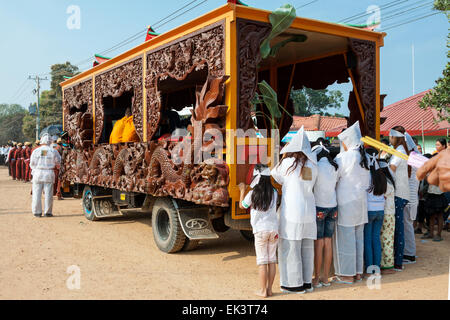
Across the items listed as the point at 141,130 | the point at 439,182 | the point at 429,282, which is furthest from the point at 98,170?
the point at 439,182

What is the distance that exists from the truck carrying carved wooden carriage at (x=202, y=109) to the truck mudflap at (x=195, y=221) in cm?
1

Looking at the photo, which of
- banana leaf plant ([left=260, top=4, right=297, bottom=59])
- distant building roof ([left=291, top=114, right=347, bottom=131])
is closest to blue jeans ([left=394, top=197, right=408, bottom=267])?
banana leaf plant ([left=260, top=4, right=297, bottom=59])

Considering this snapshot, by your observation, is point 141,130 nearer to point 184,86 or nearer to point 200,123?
point 200,123

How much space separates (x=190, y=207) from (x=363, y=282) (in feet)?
8.32

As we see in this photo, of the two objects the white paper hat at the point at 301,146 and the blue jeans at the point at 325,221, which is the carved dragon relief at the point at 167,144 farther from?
the blue jeans at the point at 325,221

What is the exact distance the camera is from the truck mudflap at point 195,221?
5820mm

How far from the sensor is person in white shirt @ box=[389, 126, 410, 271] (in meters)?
5.42

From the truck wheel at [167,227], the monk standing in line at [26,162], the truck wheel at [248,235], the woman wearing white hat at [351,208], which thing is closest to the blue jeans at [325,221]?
the woman wearing white hat at [351,208]

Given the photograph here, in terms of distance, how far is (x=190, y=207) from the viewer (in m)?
6.02

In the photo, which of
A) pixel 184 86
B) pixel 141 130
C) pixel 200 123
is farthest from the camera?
pixel 184 86

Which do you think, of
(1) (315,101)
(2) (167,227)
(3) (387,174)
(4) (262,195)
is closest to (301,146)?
(4) (262,195)

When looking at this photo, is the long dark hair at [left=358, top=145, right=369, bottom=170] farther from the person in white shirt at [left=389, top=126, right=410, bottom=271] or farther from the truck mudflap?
the truck mudflap

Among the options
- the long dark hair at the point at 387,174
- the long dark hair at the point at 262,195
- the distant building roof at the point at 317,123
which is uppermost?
the distant building roof at the point at 317,123

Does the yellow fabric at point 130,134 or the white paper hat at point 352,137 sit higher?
the yellow fabric at point 130,134
